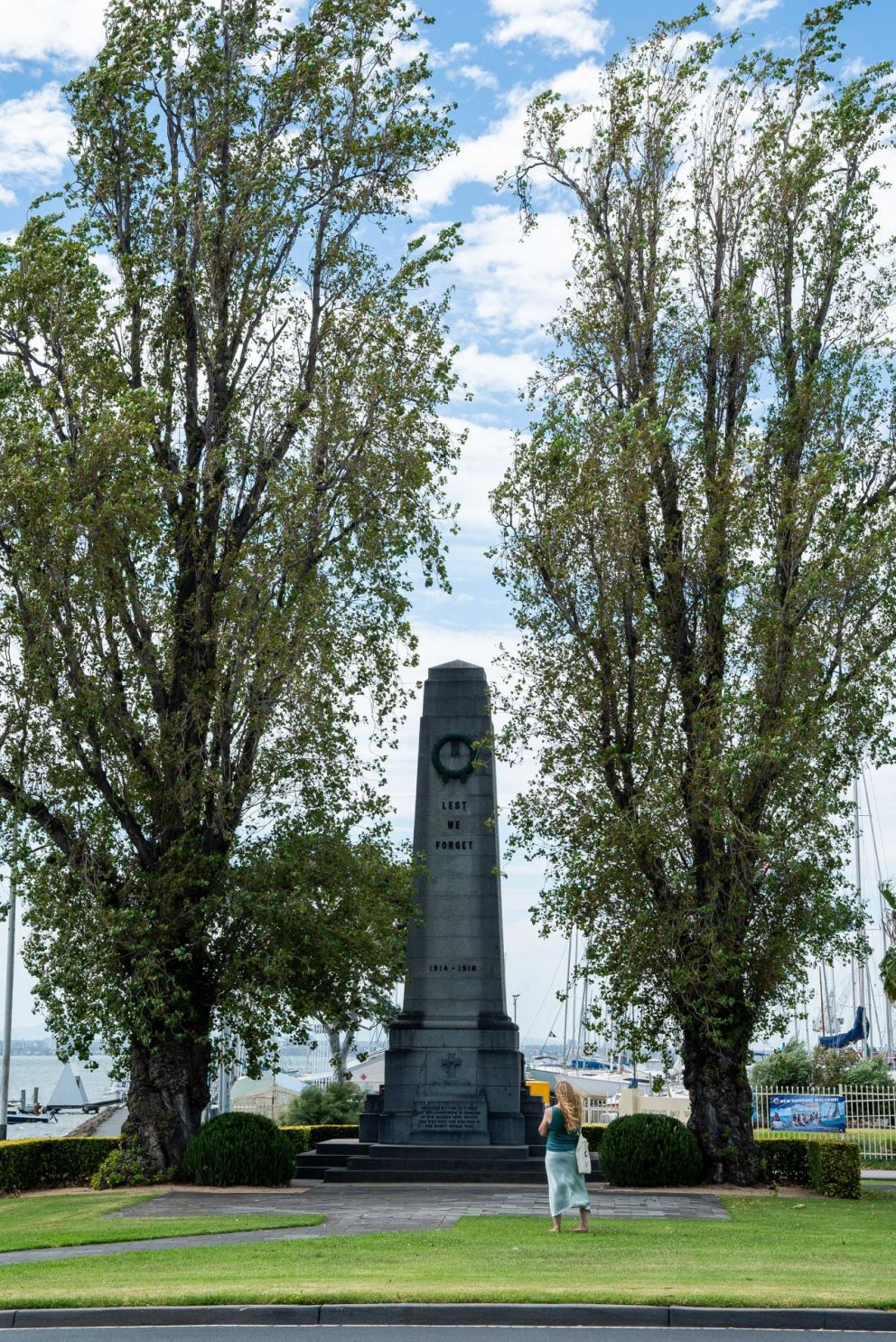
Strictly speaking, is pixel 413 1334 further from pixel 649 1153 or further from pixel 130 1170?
pixel 130 1170

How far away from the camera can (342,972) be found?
24547mm

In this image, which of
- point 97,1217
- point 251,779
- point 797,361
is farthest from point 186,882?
point 797,361

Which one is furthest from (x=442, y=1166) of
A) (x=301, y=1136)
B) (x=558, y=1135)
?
(x=558, y=1135)

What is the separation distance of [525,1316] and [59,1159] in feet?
56.1

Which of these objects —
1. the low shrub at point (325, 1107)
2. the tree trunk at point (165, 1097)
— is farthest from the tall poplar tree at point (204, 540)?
the low shrub at point (325, 1107)

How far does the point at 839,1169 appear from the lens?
2247cm

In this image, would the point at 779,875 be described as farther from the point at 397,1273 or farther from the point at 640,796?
the point at 397,1273

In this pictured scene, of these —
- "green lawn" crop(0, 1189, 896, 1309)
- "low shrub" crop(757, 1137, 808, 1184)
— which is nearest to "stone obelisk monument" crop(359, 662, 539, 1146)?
"low shrub" crop(757, 1137, 808, 1184)

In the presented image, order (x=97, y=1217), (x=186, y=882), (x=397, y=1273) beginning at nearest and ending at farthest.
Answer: (x=397, y=1273), (x=97, y=1217), (x=186, y=882)

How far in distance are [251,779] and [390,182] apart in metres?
11.3

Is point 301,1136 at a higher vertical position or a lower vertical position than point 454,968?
lower

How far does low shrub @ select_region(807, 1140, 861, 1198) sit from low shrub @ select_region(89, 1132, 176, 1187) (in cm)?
1011

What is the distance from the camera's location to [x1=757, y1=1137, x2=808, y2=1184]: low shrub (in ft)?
81.8

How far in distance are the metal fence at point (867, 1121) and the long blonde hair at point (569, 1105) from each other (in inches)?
770
